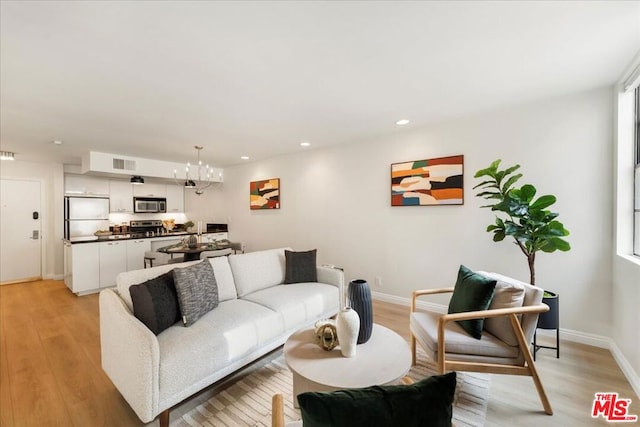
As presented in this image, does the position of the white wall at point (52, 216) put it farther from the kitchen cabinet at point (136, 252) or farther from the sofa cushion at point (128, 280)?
the sofa cushion at point (128, 280)

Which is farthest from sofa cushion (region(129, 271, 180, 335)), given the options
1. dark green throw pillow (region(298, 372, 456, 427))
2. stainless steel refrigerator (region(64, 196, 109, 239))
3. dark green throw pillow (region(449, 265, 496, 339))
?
stainless steel refrigerator (region(64, 196, 109, 239))

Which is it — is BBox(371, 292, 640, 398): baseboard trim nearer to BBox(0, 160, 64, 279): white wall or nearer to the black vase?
the black vase

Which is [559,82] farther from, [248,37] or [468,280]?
[248,37]

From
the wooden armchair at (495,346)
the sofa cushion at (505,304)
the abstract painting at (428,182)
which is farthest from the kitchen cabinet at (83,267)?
the sofa cushion at (505,304)

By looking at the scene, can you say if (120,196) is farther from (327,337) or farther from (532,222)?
(532,222)

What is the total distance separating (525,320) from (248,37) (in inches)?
106

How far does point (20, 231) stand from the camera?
17.5 feet

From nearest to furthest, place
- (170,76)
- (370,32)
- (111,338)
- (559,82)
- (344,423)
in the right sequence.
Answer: (344,423) → (370,32) → (111,338) → (170,76) → (559,82)

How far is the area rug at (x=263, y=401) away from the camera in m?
1.74

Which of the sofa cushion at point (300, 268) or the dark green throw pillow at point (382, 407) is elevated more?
the dark green throw pillow at point (382, 407)

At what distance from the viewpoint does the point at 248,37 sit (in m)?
1.80

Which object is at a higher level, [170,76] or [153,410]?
[170,76]

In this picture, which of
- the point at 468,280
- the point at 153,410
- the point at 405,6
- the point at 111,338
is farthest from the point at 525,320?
the point at 111,338

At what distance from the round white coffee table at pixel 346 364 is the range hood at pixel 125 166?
496 cm
